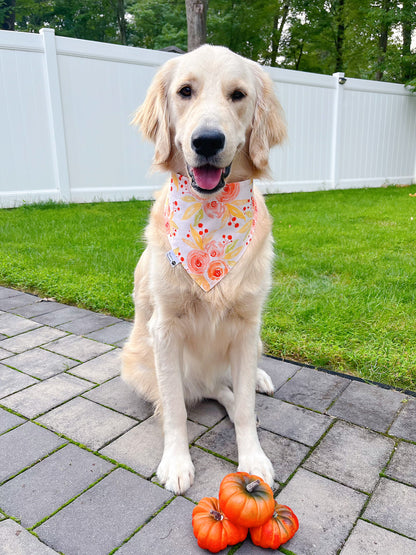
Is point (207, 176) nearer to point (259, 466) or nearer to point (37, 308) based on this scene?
point (259, 466)

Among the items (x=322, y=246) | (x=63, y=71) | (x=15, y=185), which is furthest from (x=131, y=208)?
(x=322, y=246)

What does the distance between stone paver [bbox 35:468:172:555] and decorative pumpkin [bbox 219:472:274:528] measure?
320 millimetres

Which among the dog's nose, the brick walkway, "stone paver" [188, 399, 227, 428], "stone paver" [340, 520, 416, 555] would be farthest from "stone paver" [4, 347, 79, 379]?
"stone paver" [340, 520, 416, 555]

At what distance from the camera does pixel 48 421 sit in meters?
2.13

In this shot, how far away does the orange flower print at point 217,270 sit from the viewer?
1874 millimetres

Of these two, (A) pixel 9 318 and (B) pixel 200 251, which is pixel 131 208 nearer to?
(A) pixel 9 318

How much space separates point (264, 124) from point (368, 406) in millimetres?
1510

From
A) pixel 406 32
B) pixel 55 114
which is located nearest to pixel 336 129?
pixel 55 114

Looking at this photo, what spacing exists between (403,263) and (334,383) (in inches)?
95.5

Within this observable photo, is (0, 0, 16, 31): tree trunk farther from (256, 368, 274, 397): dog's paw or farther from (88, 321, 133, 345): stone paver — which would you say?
(256, 368, 274, 397): dog's paw

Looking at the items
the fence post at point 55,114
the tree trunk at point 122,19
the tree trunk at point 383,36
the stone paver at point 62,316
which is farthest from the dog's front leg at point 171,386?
the tree trunk at point 122,19

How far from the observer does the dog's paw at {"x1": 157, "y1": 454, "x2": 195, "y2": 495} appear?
169cm

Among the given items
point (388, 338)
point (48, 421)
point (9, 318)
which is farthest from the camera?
point (9, 318)

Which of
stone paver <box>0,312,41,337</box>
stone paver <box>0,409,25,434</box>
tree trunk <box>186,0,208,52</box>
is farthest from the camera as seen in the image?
tree trunk <box>186,0,208,52</box>
